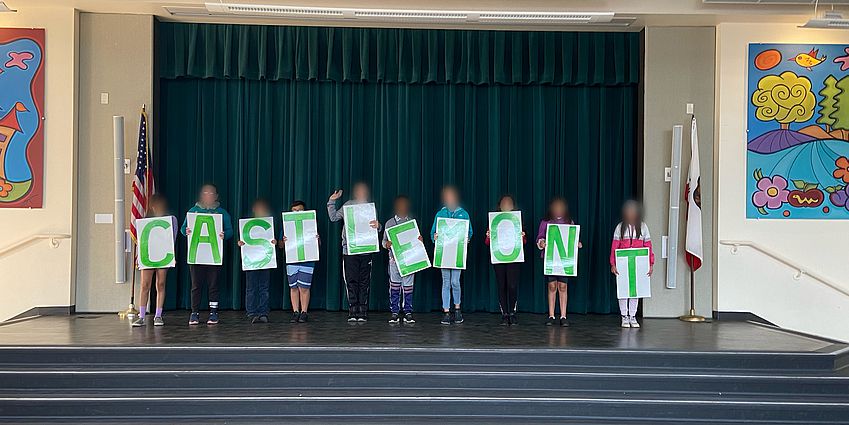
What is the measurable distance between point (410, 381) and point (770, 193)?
542 centimetres

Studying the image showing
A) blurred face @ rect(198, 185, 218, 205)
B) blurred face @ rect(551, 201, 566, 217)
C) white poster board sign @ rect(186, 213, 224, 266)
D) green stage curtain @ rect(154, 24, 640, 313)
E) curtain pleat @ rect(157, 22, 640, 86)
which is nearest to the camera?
white poster board sign @ rect(186, 213, 224, 266)

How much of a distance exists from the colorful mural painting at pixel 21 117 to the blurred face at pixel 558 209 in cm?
608

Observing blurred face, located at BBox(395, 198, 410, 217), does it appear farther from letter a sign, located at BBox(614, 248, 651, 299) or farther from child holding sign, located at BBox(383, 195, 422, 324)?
letter a sign, located at BBox(614, 248, 651, 299)

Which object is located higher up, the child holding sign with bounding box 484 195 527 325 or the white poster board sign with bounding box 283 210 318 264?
the white poster board sign with bounding box 283 210 318 264

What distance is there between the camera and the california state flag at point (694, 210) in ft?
29.7

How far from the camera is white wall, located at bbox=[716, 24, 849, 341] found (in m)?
9.12

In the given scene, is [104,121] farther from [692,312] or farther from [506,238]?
[692,312]

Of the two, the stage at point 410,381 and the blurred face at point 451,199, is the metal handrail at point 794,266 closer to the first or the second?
the stage at point 410,381

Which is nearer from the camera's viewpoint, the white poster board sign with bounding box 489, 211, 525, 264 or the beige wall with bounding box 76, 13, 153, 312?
the white poster board sign with bounding box 489, 211, 525, 264

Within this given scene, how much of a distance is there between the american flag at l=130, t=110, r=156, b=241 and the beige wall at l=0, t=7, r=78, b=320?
882 millimetres

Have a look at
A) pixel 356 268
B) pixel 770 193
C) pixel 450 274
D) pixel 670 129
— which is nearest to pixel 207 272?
pixel 356 268

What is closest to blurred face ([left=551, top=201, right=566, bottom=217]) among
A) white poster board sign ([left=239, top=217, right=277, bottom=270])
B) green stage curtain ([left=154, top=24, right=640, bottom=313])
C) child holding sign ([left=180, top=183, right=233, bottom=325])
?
green stage curtain ([left=154, top=24, right=640, bottom=313])

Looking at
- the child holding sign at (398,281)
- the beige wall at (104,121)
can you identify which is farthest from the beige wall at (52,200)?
the child holding sign at (398,281)

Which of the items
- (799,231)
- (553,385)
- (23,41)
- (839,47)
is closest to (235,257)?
(23,41)
